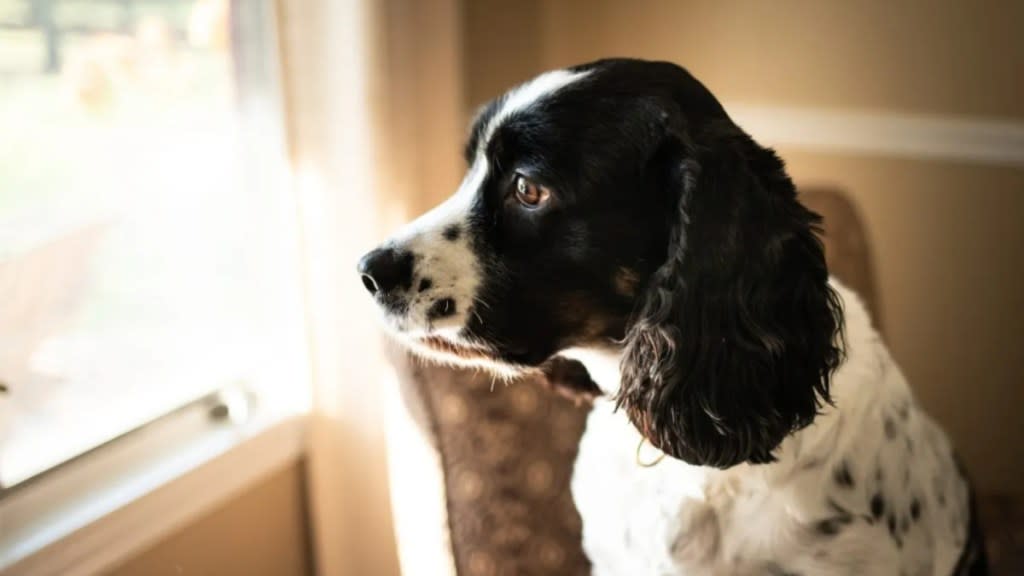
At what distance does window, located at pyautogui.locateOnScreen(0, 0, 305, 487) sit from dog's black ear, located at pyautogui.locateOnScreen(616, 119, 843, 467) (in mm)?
822

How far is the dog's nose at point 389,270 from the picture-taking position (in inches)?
43.8

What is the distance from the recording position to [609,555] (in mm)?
1268

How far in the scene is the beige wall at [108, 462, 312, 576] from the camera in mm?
1485

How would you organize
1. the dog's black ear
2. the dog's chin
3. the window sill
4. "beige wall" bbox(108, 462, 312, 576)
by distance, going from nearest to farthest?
the dog's black ear, the dog's chin, the window sill, "beige wall" bbox(108, 462, 312, 576)

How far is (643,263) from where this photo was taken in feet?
3.65

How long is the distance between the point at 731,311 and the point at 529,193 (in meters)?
0.27

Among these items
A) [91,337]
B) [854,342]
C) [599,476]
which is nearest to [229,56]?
[91,337]

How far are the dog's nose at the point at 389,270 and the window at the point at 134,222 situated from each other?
538mm

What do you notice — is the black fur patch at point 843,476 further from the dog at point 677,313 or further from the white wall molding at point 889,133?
the white wall molding at point 889,133

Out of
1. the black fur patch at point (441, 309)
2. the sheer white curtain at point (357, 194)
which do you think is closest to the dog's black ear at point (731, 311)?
the black fur patch at point (441, 309)

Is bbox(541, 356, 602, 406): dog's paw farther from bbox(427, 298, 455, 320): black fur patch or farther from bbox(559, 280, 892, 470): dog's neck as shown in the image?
bbox(427, 298, 455, 320): black fur patch

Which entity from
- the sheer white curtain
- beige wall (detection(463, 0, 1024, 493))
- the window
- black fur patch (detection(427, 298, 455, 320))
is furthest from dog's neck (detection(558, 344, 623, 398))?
beige wall (detection(463, 0, 1024, 493))

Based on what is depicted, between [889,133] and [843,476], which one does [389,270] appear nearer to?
[843,476]

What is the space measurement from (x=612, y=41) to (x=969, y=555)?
1.41 metres
